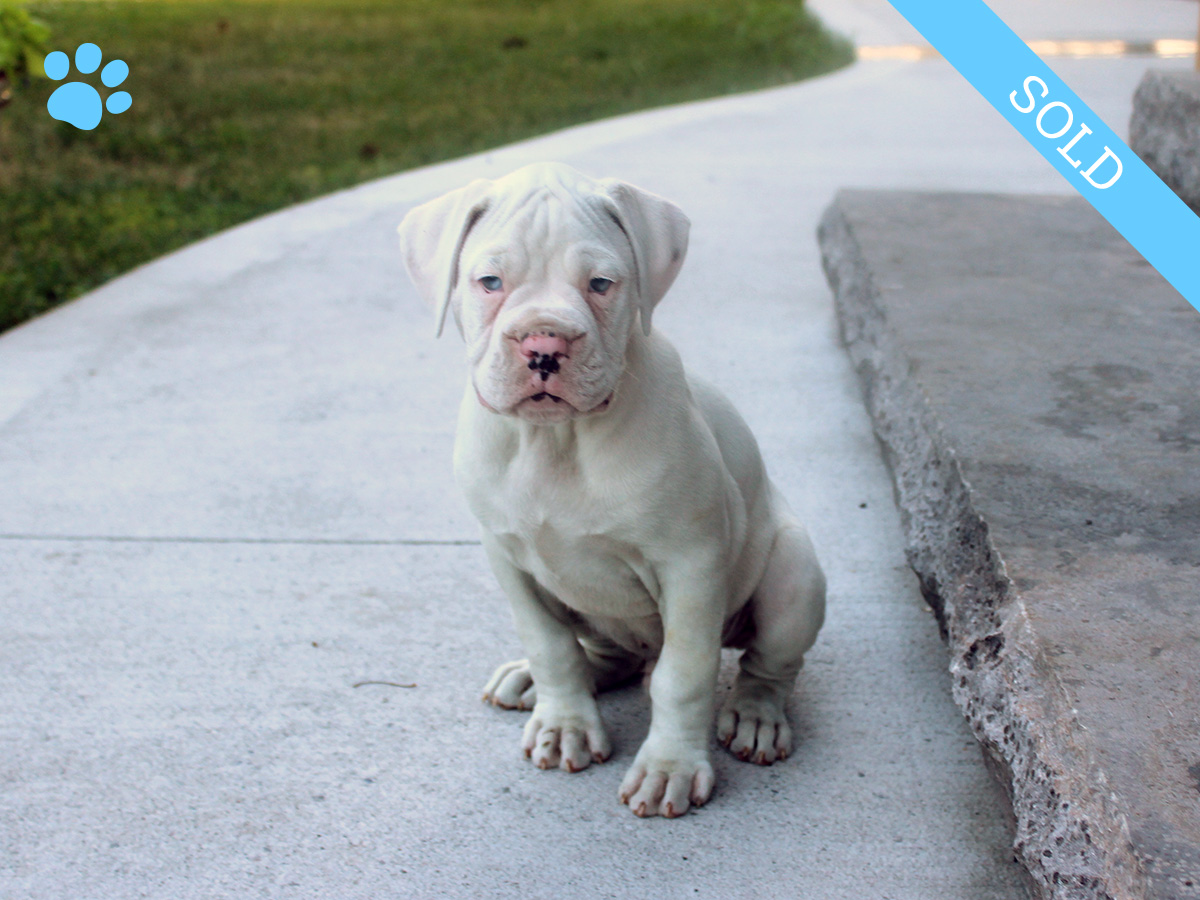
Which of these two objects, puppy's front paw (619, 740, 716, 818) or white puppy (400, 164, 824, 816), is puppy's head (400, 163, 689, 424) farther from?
puppy's front paw (619, 740, 716, 818)

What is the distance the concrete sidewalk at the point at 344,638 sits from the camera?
222 cm

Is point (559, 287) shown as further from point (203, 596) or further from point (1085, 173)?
point (203, 596)

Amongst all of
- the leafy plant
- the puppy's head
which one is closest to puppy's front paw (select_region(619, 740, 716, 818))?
the puppy's head

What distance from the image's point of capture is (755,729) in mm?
2500

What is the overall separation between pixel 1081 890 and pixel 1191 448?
1313mm

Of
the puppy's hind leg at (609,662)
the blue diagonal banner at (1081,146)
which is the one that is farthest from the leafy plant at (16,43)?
the blue diagonal banner at (1081,146)

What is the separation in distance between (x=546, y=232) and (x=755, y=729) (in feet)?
3.63

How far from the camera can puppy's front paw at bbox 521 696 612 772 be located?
8.08ft

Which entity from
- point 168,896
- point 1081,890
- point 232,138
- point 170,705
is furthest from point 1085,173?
point 232,138

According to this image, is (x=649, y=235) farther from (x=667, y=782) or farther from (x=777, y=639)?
(x=667, y=782)

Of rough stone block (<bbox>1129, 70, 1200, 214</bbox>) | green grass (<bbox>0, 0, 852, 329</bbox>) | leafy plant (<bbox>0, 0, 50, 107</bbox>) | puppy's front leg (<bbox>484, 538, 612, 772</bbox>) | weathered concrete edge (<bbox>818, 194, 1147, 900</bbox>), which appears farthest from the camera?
green grass (<bbox>0, 0, 852, 329</bbox>)

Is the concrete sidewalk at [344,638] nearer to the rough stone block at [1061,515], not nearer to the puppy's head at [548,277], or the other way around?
the rough stone block at [1061,515]

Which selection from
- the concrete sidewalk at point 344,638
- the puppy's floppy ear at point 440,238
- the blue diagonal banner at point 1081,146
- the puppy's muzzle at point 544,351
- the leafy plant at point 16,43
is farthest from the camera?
the leafy plant at point 16,43

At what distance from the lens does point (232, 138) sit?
8617 mm
